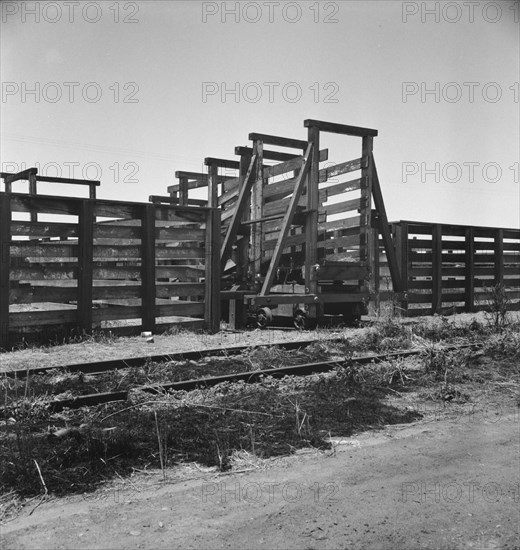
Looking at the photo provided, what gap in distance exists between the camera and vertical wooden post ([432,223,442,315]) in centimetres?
1520

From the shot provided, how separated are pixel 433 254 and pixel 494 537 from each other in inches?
511

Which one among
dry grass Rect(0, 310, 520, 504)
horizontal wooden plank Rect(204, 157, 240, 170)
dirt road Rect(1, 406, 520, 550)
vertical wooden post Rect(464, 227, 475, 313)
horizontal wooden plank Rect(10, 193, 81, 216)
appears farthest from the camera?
vertical wooden post Rect(464, 227, 475, 313)

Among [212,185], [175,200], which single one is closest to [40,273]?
[212,185]

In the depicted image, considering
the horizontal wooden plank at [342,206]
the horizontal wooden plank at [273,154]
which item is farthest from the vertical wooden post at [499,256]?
the horizontal wooden plank at [273,154]

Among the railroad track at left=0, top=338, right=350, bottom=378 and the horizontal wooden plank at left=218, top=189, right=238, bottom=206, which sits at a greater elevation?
the horizontal wooden plank at left=218, top=189, right=238, bottom=206

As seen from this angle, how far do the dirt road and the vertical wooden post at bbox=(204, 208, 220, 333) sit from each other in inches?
281

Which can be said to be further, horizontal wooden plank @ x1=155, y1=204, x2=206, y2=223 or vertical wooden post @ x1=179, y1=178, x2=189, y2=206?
vertical wooden post @ x1=179, y1=178, x2=189, y2=206

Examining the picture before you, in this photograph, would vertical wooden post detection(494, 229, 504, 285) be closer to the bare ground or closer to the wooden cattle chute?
the wooden cattle chute

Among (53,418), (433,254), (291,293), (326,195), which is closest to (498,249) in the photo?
(433,254)

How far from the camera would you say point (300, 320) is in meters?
12.1

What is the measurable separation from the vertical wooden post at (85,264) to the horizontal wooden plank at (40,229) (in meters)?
0.23

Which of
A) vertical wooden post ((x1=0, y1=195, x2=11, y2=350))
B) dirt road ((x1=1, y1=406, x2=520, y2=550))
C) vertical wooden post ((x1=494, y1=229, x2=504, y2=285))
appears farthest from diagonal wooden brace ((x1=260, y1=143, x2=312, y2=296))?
vertical wooden post ((x1=494, y1=229, x2=504, y2=285))

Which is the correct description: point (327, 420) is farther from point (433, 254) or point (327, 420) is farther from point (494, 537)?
point (433, 254)

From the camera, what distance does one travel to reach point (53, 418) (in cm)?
482
